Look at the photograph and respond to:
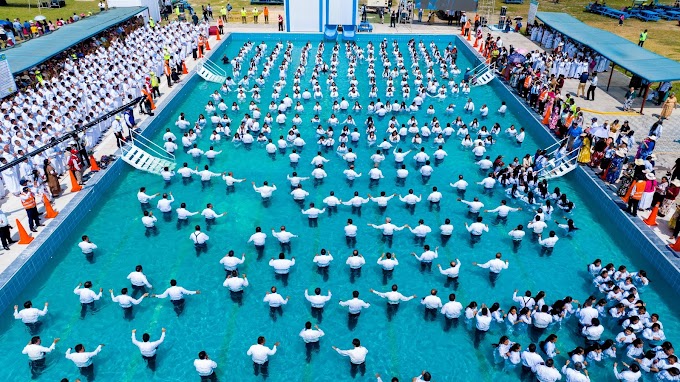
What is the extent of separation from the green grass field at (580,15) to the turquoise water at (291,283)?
24.9 metres

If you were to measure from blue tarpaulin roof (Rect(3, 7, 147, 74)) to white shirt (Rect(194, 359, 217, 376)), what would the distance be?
724 inches

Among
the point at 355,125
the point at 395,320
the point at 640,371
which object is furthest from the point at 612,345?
A: the point at 355,125

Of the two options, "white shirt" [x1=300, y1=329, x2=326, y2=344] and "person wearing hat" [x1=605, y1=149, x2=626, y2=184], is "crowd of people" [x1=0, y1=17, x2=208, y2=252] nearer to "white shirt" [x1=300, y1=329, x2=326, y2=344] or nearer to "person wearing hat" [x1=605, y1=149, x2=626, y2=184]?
"white shirt" [x1=300, y1=329, x2=326, y2=344]

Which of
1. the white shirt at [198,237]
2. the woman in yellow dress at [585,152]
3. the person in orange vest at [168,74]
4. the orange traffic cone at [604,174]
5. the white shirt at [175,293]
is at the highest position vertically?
the person in orange vest at [168,74]

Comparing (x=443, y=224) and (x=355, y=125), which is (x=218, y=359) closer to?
(x=443, y=224)

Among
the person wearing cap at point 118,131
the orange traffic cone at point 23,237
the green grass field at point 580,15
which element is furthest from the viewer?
the green grass field at point 580,15

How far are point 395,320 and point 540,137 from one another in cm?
1311

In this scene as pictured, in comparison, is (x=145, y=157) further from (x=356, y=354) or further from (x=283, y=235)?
(x=356, y=354)

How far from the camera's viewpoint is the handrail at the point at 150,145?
19031 millimetres

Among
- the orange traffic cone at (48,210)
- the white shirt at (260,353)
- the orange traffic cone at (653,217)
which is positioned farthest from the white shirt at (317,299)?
the orange traffic cone at (653,217)

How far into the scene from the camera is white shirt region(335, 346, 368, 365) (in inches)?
395

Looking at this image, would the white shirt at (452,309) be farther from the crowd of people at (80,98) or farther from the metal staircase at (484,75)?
the metal staircase at (484,75)

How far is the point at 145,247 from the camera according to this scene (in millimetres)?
14195

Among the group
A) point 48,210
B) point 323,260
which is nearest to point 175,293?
point 323,260
